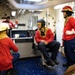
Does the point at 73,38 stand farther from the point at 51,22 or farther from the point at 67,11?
the point at 51,22

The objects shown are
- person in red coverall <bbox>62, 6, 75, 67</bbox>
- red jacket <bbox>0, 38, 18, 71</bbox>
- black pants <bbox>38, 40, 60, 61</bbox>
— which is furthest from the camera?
black pants <bbox>38, 40, 60, 61</bbox>

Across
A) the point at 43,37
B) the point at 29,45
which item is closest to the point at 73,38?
the point at 43,37

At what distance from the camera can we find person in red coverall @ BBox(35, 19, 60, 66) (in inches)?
115

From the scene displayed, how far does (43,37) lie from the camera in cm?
325

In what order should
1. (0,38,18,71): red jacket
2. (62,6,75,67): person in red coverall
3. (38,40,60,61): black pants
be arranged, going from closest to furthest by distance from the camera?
(0,38,18,71): red jacket, (62,6,75,67): person in red coverall, (38,40,60,61): black pants

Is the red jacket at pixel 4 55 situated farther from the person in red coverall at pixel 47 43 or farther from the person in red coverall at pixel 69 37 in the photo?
the person in red coverall at pixel 69 37

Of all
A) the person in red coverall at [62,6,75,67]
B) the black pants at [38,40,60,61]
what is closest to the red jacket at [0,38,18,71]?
the black pants at [38,40,60,61]

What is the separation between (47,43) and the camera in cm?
309

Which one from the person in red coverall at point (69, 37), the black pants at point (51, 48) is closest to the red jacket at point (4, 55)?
the black pants at point (51, 48)

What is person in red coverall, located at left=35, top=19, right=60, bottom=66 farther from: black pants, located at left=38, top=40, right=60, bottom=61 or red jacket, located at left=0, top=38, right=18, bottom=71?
red jacket, located at left=0, top=38, right=18, bottom=71

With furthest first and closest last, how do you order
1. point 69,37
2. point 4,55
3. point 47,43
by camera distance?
1. point 47,43
2. point 69,37
3. point 4,55

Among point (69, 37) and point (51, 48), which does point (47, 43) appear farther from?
point (69, 37)

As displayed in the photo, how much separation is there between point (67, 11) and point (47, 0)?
1.59m

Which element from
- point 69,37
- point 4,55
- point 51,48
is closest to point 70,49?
point 69,37
